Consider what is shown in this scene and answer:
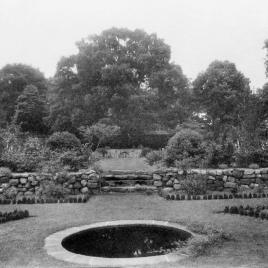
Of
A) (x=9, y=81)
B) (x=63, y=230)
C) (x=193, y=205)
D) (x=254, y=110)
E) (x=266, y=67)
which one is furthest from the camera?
(x=9, y=81)

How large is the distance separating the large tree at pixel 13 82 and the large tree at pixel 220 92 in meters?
17.3

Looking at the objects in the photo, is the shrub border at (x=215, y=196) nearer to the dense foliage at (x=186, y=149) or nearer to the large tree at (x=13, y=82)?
the dense foliage at (x=186, y=149)

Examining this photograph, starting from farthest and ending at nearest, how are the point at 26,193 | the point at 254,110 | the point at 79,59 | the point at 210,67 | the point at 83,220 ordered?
the point at 210,67, the point at 79,59, the point at 254,110, the point at 26,193, the point at 83,220

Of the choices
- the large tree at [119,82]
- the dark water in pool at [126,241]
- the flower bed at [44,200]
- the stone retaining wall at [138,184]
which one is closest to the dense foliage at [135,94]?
the large tree at [119,82]

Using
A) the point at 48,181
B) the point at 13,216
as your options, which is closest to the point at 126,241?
the point at 13,216

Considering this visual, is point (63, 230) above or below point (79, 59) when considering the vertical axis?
below

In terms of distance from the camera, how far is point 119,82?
1144 inches

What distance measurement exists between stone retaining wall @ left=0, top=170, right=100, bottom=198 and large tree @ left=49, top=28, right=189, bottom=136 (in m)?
16.1

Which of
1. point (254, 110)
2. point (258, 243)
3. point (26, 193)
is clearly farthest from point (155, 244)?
point (254, 110)

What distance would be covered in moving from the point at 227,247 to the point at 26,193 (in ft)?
25.4

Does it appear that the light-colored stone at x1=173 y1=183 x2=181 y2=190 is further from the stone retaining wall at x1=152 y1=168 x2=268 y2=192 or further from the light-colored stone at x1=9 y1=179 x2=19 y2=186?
the light-colored stone at x1=9 y1=179 x2=19 y2=186

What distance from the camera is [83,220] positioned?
801 centimetres

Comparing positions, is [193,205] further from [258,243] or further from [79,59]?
[79,59]

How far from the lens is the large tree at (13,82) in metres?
38.1
